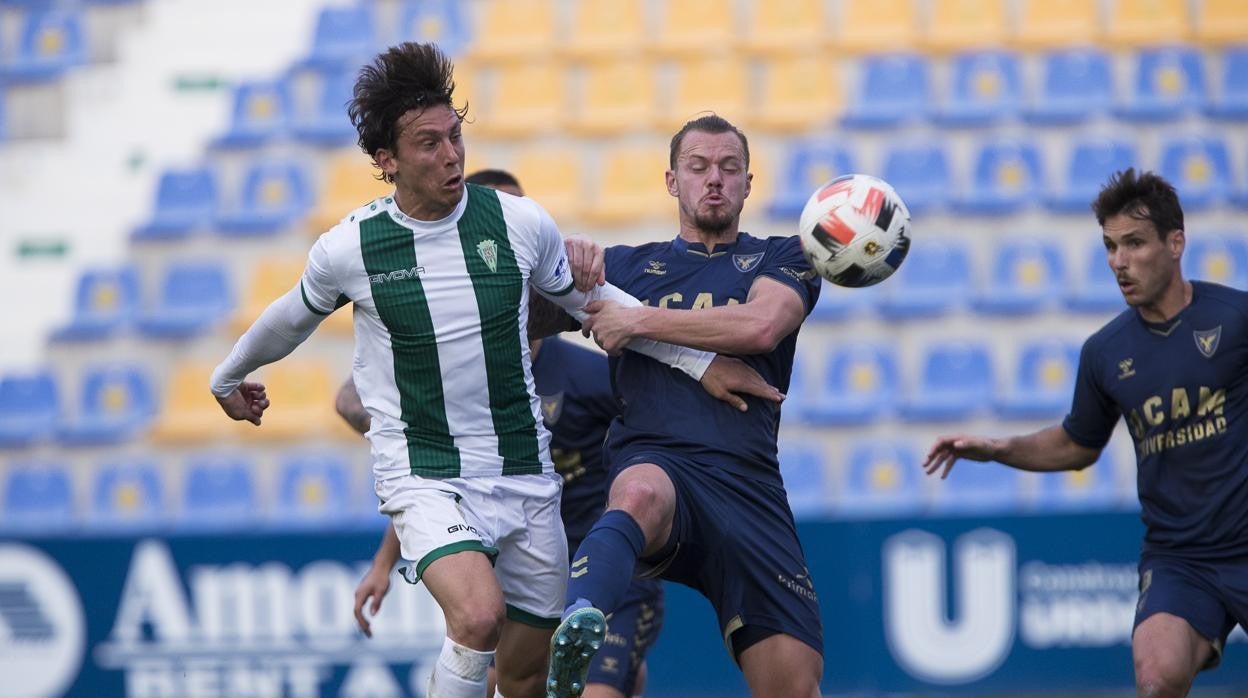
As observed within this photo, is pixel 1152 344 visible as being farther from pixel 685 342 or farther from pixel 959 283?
pixel 959 283

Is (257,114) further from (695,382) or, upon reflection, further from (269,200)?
(695,382)

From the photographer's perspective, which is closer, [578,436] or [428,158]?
[428,158]

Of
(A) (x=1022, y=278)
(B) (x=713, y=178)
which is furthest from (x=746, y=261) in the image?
(A) (x=1022, y=278)

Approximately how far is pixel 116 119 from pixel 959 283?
771 centimetres

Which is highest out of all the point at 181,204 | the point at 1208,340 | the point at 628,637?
the point at 181,204

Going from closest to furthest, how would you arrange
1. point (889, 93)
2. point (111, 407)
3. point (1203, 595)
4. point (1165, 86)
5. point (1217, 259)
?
point (1203, 595) → point (1217, 259) → point (111, 407) → point (1165, 86) → point (889, 93)

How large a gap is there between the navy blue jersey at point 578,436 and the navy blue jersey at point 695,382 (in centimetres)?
81

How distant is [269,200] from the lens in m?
13.5

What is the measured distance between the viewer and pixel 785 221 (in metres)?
12.5

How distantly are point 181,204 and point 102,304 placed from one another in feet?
3.63

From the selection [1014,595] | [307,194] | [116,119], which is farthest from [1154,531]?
[116,119]

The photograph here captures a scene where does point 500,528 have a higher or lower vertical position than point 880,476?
higher

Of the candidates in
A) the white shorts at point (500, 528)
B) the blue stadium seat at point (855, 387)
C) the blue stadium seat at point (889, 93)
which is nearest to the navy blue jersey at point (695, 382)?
the white shorts at point (500, 528)

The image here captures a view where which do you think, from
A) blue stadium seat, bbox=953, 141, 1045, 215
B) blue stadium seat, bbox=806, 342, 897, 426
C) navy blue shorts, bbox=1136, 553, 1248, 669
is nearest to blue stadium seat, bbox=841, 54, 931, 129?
blue stadium seat, bbox=953, 141, 1045, 215
